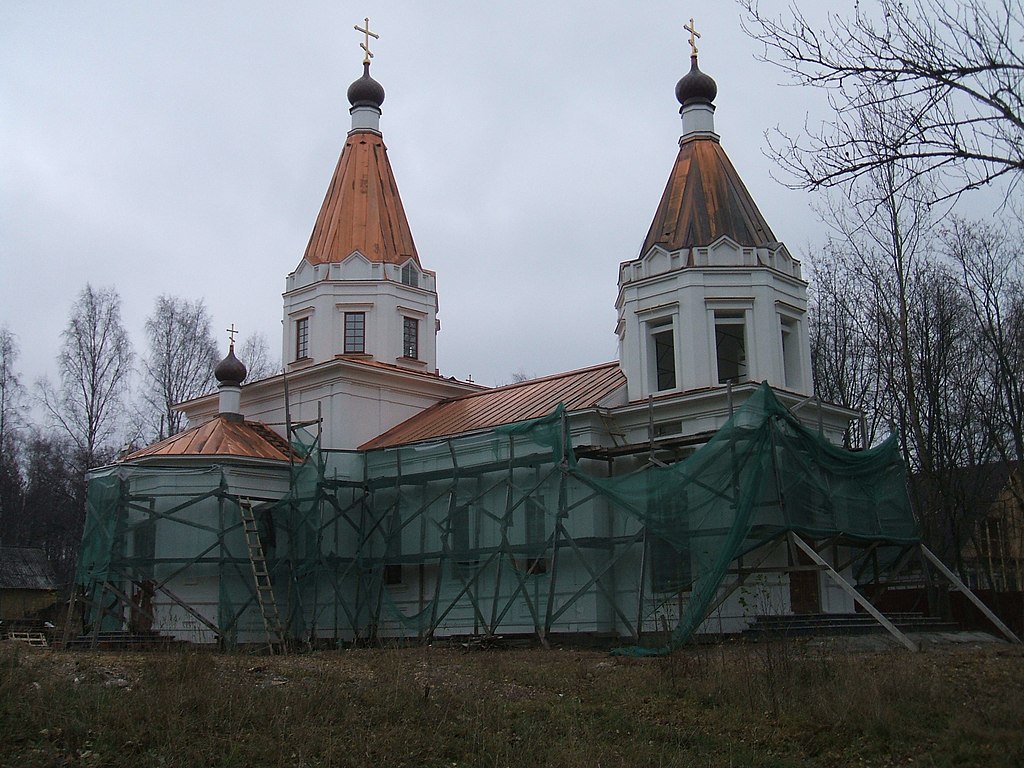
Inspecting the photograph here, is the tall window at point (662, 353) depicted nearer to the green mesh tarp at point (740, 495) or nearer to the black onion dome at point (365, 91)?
the green mesh tarp at point (740, 495)

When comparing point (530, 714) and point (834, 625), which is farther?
point (834, 625)

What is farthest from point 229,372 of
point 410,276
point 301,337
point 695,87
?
point 695,87

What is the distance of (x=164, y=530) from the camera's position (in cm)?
2166

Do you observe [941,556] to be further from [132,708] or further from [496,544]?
[132,708]

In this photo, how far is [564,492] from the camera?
19.3 m

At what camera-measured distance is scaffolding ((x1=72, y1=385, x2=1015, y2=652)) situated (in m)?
17.4

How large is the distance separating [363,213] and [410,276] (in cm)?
194

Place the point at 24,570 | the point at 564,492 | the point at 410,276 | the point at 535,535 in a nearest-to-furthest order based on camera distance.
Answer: the point at 564,492
the point at 535,535
the point at 410,276
the point at 24,570

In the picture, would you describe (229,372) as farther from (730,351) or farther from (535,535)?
(730,351)

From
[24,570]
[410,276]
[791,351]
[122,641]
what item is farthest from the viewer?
[24,570]

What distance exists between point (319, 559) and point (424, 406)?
5.60m

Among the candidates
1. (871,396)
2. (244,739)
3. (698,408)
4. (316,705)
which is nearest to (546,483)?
(698,408)

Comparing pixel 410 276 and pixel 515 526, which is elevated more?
pixel 410 276

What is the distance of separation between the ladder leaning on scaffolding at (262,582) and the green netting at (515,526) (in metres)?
0.31
